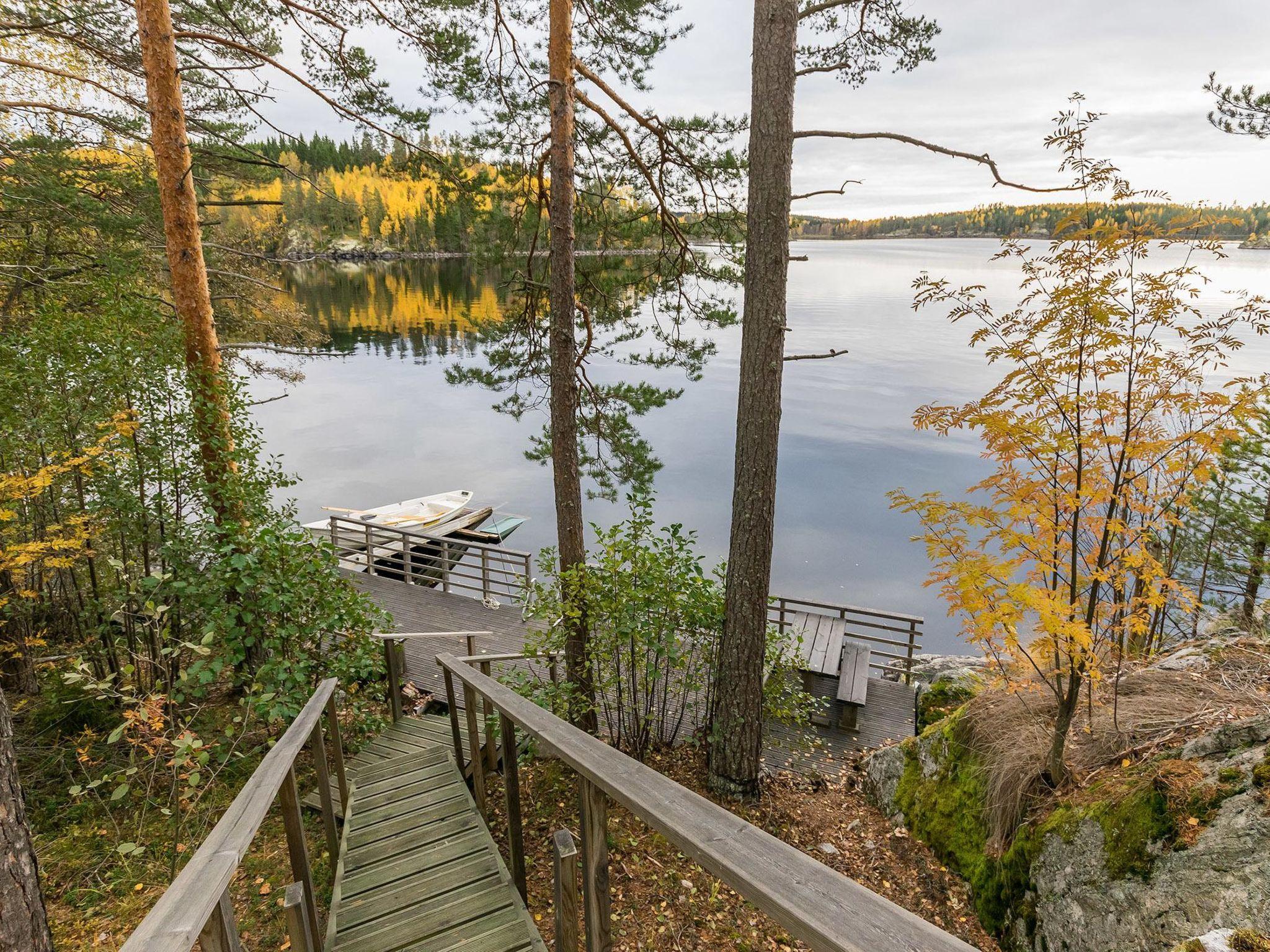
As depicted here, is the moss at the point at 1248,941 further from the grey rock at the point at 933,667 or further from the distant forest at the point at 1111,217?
the grey rock at the point at 933,667

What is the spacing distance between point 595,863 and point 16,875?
80.4 inches

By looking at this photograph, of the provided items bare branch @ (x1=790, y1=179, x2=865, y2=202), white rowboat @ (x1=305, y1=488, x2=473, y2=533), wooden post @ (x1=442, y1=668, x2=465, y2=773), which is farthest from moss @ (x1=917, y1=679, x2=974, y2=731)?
white rowboat @ (x1=305, y1=488, x2=473, y2=533)

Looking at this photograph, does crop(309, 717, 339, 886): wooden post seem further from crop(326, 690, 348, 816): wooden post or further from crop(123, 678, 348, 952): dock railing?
crop(326, 690, 348, 816): wooden post

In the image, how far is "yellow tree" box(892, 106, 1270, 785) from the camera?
3006 millimetres

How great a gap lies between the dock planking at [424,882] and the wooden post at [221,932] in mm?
1124

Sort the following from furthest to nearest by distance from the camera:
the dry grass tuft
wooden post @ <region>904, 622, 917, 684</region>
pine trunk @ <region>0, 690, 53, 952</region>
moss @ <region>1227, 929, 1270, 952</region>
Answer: wooden post @ <region>904, 622, 917, 684</region> < the dry grass tuft < pine trunk @ <region>0, 690, 53, 952</region> < moss @ <region>1227, 929, 1270, 952</region>

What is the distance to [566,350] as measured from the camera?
5461mm

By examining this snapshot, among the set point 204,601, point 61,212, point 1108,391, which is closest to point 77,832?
point 204,601

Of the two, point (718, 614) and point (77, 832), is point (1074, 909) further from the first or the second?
point (77, 832)

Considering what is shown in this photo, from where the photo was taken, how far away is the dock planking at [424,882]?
228 centimetres

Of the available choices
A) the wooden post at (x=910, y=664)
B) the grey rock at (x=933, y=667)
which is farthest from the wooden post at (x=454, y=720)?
the wooden post at (x=910, y=664)

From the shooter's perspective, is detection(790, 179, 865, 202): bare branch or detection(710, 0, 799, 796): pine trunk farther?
detection(790, 179, 865, 202): bare branch

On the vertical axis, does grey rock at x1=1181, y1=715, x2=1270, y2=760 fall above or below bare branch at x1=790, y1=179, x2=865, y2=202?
below

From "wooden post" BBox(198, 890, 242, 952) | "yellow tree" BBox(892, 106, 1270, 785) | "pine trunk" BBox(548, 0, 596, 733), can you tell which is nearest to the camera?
"wooden post" BBox(198, 890, 242, 952)
